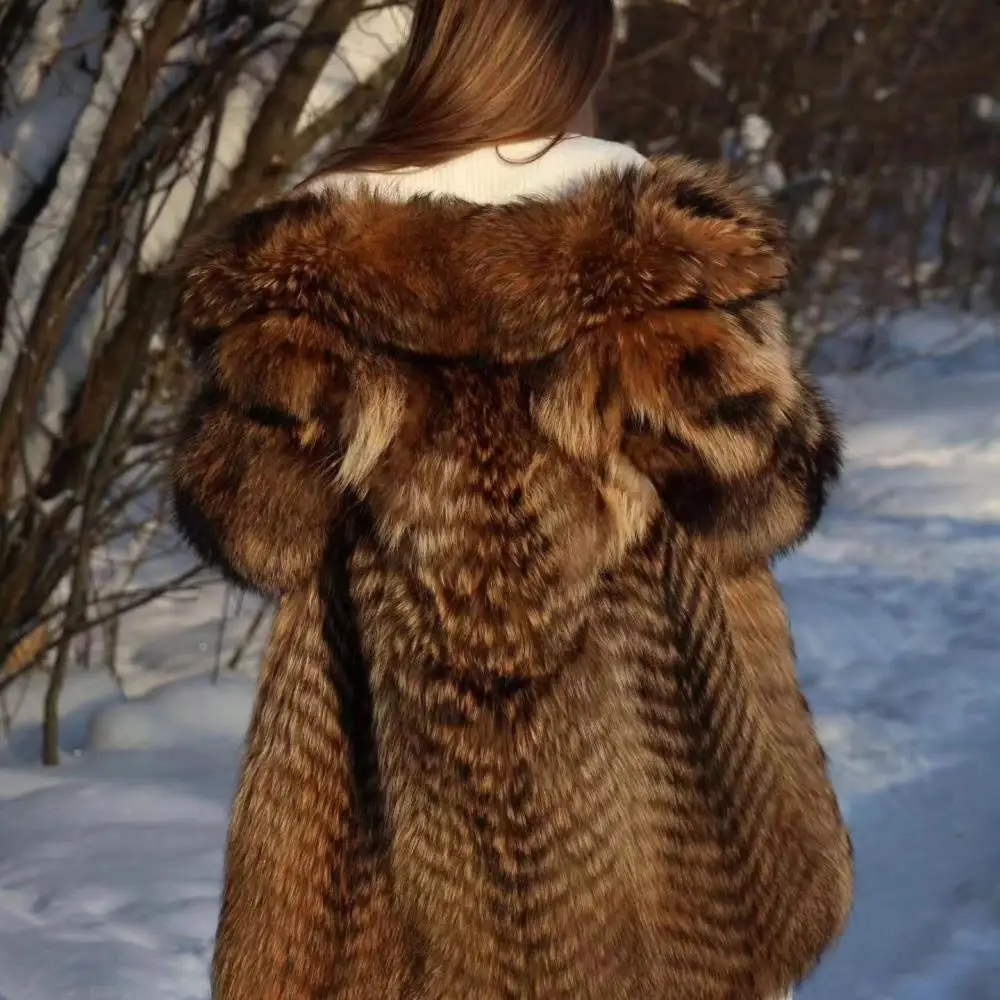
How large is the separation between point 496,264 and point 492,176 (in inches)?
6.1

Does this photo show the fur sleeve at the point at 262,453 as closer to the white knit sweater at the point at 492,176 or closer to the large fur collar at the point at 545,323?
the large fur collar at the point at 545,323

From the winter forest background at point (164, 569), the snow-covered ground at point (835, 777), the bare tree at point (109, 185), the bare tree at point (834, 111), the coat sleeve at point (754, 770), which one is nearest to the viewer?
the coat sleeve at point (754, 770)

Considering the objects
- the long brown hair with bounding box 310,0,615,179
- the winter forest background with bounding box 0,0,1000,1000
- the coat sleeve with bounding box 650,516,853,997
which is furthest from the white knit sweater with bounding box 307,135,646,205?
the winter forest background with bounding box 0,0,1000,1000

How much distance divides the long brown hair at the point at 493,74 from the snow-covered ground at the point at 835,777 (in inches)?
70.8

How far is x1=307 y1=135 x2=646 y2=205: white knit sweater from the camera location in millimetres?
1546

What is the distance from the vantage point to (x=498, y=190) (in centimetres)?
155

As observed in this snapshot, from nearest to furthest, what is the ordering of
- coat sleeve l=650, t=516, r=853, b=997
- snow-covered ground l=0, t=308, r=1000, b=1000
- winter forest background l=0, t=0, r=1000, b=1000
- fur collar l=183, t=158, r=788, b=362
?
fur collar l=183, t=158, r=788, b=362 < coat sleeve l=650, t=516, r=853, b=997 < snow-covered ground l=0, t=308, r=1000, b=1000 < winter forest background l=0, t=0, r=1000, b=1000

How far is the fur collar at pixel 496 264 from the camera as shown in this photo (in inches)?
56.9

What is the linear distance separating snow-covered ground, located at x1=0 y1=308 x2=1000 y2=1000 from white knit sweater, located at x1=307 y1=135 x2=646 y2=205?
174 cm

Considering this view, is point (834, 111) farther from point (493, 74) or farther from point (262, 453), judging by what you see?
point (262, 453)

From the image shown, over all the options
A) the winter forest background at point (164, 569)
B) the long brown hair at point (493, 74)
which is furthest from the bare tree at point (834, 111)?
the long brown hair at point (493, 74)

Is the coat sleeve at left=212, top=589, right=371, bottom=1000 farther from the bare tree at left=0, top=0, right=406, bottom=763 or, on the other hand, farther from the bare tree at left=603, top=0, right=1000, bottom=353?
the bare tree at left=603, top=0, right=1000, bottom=353

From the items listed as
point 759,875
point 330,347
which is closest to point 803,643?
point 759,875

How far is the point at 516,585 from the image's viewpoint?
149cm
